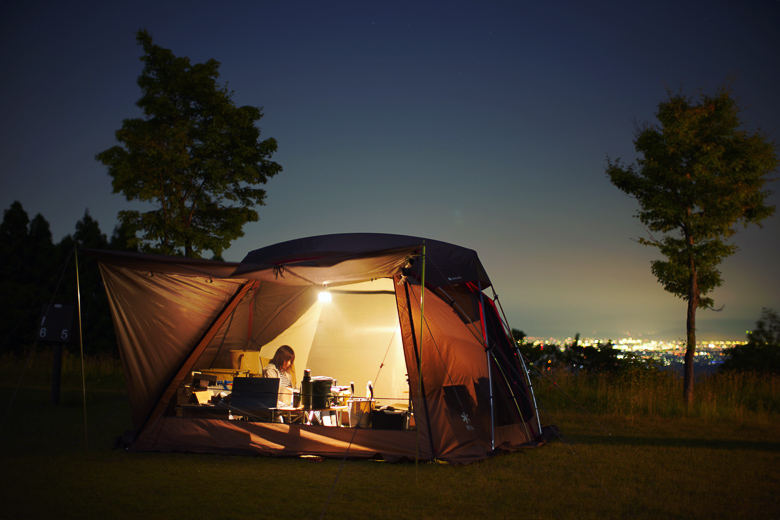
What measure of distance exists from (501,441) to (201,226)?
28.3 ft

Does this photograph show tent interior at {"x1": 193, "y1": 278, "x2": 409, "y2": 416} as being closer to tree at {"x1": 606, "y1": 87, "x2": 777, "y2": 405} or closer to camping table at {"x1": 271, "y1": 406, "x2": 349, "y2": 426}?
camping table at {"x1": 271, "y1": 406, "x2": 349, "y2": 426}

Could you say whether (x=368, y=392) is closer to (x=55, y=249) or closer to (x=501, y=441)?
(x=501, y=441)

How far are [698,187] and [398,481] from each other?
840 cm

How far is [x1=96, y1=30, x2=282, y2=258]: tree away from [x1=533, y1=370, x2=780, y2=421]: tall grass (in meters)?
7.81

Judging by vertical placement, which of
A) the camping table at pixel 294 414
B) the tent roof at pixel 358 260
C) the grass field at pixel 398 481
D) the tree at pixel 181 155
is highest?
the tree at pixel 181 155

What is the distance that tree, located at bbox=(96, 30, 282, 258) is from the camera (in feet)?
39.8

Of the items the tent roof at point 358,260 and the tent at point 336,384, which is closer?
the tent roof at point 358,260

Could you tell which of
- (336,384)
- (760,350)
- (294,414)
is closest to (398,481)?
(294,414)

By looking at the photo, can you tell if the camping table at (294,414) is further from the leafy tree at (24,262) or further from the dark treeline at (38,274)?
the leafy tree at (24,262)

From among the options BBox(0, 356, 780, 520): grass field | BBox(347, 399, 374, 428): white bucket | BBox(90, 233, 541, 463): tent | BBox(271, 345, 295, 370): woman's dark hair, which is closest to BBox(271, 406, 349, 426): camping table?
BBox(90, 233, 541, 463): tent

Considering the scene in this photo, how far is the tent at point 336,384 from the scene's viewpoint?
20.3 feet

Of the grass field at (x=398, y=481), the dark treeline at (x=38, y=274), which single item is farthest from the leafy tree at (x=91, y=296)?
the grass field at (x=398, y=481)

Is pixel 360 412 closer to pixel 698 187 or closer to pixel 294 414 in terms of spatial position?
pixel 294 414

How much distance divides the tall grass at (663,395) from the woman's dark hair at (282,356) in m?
4.53
